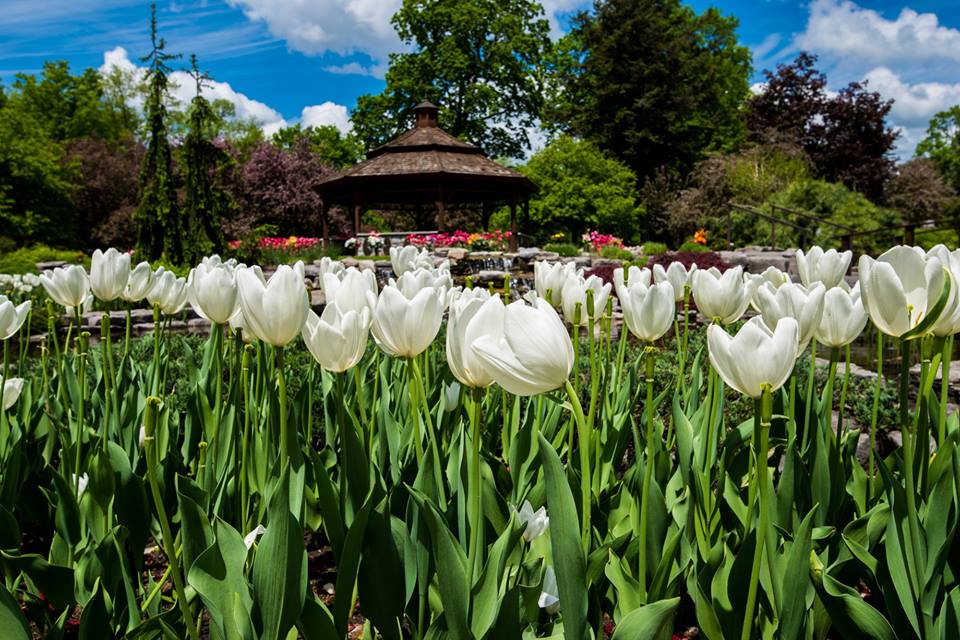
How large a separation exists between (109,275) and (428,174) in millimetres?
17356

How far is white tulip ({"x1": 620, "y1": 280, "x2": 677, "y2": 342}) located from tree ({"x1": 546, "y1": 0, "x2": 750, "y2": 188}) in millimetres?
31715

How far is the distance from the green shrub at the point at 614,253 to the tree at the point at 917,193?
55.7ft

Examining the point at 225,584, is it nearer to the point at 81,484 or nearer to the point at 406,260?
the point at 81,484

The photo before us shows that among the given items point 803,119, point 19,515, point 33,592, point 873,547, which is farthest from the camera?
point 803,119

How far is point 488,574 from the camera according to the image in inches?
49.2

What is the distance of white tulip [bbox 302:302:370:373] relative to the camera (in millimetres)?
1352

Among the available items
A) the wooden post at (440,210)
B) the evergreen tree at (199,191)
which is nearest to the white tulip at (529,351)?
the evergreen tree at (199,191)

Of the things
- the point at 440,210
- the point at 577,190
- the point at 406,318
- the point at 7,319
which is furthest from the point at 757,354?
the point at 577,190

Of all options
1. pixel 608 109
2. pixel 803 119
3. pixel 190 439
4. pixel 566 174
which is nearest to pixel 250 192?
pixel 566 174

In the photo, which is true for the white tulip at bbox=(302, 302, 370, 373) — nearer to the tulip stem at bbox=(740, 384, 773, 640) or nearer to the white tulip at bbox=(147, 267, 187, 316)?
the tulip stem at bbox=(740, 384, 773, 640)

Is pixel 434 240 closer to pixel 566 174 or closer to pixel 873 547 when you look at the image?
pixel 566 174

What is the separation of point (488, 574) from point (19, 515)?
1.74 metres

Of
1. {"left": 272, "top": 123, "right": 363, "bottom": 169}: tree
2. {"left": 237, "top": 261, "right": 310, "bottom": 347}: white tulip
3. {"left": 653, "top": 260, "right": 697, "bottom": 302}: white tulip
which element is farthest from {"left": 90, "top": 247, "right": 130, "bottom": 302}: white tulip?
{"left": 272, "top": 123, "right": 363, "bottom": 169}: tree

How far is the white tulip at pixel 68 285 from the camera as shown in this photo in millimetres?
2199
